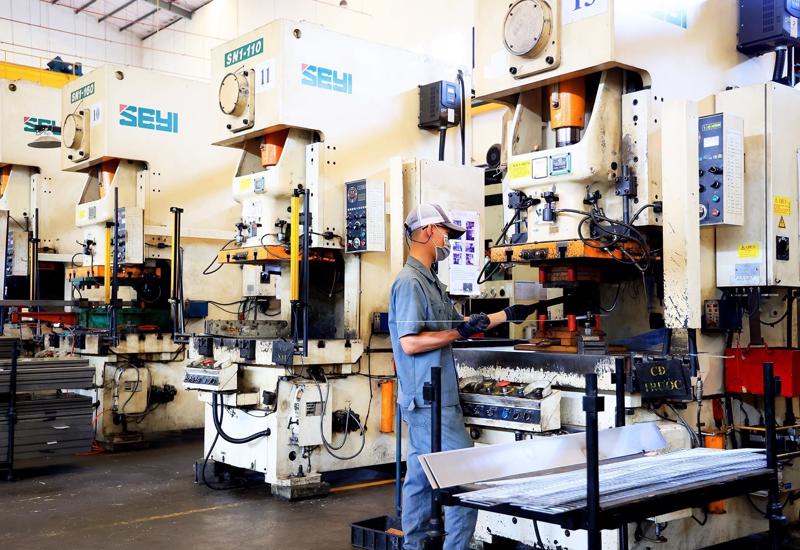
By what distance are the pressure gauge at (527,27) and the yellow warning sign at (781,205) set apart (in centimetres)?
112

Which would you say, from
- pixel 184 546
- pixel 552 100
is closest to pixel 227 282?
pixel 184 546

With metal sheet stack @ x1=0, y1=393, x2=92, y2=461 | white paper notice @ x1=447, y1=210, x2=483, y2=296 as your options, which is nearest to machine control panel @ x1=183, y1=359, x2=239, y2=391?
metal sheet stack @ x1=0, y1=393, x2=92, y2=461

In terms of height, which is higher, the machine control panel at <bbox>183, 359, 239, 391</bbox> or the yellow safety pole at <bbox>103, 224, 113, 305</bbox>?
the yellow safety pole at <bbox>103, 224, 113, 305</bbox>

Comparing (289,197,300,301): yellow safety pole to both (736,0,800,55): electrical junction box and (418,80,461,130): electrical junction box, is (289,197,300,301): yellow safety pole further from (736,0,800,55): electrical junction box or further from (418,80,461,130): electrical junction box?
(736,0,800,55): electrical junction box

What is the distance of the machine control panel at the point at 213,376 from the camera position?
451 cm

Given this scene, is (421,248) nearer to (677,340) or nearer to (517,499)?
(677,340)

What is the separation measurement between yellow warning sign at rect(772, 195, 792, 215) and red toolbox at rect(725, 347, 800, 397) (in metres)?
0.55

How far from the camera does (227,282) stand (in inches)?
263

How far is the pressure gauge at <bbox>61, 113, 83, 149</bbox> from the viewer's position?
6.18m

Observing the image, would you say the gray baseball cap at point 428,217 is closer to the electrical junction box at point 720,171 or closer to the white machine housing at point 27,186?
the electrical junction box at point 720,171

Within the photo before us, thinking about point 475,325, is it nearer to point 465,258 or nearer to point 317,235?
point 465,258

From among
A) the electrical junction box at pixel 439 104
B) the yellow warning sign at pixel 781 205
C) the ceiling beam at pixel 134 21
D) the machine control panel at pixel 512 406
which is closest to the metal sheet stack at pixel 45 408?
the electrical junction box at pixel 439 104

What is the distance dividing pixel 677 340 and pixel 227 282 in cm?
417

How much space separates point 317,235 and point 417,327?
188 centimetres
